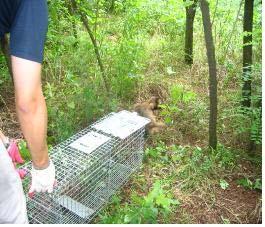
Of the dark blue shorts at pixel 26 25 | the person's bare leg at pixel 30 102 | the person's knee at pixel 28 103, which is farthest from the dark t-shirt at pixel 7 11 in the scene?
the person's knee at pixel 28 103

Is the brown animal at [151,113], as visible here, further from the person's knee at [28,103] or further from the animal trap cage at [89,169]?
the person's knee at [28,103]

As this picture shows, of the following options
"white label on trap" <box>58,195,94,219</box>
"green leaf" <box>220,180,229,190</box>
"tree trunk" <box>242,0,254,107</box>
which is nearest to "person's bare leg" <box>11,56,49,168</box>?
"white label on trap" <box>58,195,94,219</box>

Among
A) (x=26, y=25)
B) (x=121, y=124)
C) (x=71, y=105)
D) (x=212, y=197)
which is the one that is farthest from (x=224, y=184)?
(x=26, y=25)

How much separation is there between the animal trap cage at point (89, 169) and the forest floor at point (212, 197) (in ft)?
0.39

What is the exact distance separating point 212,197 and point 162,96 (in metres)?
1.63

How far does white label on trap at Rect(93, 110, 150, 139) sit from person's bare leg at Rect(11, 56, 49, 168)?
46.6 inches

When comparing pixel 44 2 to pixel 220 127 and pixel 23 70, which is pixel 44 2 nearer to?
pixel 23 70

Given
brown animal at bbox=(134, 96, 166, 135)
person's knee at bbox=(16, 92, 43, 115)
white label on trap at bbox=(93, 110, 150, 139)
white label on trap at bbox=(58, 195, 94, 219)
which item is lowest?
white label on trap at bbox=(58, 195, 94, 219)

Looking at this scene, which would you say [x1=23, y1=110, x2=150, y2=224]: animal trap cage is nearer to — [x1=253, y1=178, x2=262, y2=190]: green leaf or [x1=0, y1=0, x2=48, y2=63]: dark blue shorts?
[x1=253, y1=178, x2=262, y2=190]: green leaf

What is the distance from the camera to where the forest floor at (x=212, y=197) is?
2693 millimetres

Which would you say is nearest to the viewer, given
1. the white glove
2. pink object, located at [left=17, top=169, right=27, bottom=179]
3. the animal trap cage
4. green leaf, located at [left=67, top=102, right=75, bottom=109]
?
the white glove

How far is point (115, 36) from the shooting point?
5.15 metres

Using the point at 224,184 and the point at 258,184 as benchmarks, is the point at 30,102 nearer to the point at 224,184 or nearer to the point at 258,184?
the point at 224,184

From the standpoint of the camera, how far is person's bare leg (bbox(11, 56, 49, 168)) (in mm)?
1501
